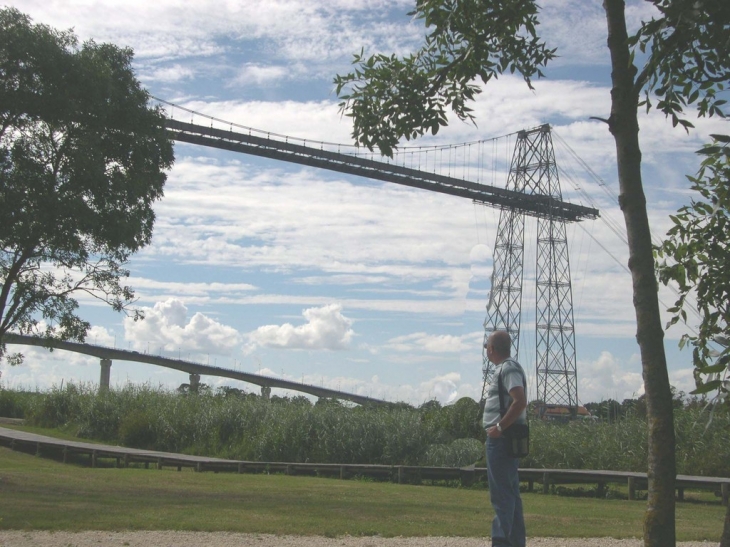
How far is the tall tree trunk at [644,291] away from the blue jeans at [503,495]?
1.88m

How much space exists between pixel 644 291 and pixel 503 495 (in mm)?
2350

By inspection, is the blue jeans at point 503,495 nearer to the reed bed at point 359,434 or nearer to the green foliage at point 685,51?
the green foliage at point 685,51

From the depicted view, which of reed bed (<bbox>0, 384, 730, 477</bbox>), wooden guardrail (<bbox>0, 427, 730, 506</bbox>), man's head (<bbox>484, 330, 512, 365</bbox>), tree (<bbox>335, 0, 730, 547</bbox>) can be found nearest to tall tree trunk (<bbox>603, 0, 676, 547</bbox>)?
tree (<bbox>335, 0, 730, 547</bbox>)

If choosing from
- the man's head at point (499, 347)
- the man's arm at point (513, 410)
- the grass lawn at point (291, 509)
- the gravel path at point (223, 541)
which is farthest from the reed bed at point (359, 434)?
the man's arm at point (513, 410)

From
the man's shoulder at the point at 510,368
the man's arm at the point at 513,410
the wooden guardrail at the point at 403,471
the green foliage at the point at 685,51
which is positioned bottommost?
the wooden guardrail at the point at 403,471

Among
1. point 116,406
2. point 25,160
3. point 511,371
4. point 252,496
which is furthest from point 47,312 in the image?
point 116,406

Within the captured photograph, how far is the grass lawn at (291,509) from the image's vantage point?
8.73 metres

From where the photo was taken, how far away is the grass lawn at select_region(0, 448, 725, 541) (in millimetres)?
8734

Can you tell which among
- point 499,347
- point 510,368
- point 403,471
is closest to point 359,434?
point 403,471

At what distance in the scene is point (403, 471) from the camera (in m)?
16.4

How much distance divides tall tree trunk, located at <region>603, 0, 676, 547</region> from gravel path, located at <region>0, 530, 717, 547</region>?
3705mm

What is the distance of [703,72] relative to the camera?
4.93m

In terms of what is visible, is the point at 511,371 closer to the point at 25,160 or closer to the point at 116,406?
the point at 25,160

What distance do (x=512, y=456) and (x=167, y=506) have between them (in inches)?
219
